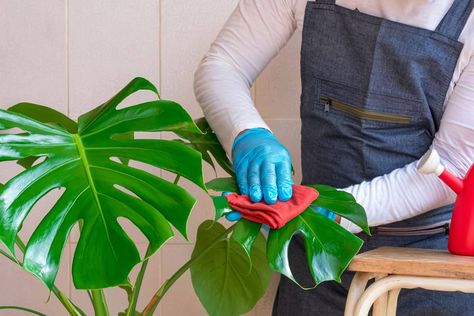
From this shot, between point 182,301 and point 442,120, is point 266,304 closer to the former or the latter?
point 182,301

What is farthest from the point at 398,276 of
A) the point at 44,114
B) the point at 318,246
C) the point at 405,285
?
the point at 44,114

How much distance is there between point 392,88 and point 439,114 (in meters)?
0.10

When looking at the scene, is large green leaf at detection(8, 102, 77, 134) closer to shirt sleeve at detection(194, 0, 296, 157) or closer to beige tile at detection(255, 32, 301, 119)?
shirt sleeve at detection(194, 0, 296, 157)

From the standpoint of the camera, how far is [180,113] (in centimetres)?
124

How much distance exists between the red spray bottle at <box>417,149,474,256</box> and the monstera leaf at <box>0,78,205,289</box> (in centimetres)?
37

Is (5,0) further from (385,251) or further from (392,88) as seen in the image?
(385,251)

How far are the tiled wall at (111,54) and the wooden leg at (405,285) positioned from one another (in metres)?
0.84

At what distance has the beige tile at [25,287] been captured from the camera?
1.98 m

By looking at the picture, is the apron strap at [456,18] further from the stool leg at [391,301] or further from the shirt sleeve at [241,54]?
the stool leg at [391,301]

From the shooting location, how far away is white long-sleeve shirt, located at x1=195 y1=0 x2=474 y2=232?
148cm

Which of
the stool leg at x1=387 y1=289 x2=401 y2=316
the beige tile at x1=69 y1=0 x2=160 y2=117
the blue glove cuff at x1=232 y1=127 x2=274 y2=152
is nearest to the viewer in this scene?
the stool leg at x1=387 y1=289 x2=401 y2=316

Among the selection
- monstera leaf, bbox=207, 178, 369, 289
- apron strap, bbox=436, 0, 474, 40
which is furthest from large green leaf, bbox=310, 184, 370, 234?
apron strap, bbox=436, 0, 474, 40

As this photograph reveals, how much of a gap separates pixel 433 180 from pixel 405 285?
1.35 feet

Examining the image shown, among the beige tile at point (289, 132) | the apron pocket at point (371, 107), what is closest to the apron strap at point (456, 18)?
the apron pocket at point (371, 107)
